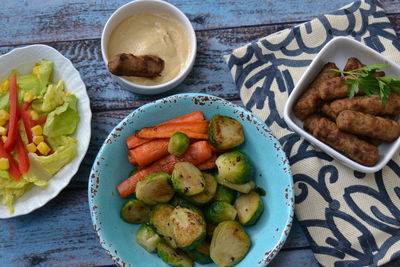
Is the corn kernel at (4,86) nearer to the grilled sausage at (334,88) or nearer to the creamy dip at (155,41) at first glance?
the creamy dip at (155,41)

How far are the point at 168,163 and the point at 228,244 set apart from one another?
0.49 meters

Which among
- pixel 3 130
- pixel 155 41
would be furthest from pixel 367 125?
pixel 3 130

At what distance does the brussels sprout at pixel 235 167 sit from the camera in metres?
2.10

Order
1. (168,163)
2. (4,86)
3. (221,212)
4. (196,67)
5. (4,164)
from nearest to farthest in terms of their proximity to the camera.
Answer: (221,212), (168,163), (4,164), (4,86), (196,67)

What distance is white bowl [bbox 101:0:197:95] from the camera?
7.83 ft

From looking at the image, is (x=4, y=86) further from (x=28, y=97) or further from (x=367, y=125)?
(x=367, y=125)

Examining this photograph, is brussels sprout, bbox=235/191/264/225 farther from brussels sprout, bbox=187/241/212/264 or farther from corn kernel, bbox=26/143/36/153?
corn kernel, bbox=26/143/36/153

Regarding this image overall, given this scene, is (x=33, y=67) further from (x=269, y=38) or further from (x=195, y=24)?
(x=269, y=38)

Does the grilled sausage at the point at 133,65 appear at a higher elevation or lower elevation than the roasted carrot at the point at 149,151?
higher

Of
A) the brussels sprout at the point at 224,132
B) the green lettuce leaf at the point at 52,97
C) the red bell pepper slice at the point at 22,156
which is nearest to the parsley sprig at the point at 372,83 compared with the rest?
the brussels sprout at the point at 224,132

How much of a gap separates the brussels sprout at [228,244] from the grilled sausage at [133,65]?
0.89m

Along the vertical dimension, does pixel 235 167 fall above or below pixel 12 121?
above

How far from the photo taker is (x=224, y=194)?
220 centimetres

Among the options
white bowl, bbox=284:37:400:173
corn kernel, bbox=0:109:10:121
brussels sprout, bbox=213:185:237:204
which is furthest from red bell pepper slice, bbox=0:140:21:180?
white bowl, bbox=284:37:400:173
